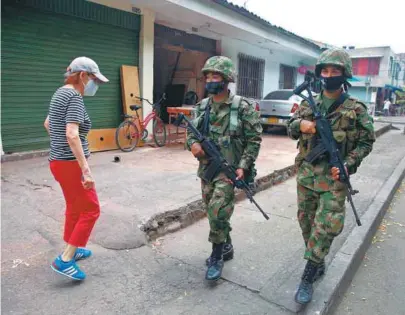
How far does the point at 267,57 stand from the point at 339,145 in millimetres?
11260

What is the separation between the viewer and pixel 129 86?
7.47m

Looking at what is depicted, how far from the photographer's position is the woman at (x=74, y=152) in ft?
7.80

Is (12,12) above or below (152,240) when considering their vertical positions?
above

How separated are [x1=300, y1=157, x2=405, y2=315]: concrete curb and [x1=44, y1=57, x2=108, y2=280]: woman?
170 cm

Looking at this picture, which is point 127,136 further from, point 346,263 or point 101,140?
point 346,263

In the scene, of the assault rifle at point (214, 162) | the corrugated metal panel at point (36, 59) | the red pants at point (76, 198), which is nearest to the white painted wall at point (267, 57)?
the corrugated metal panel at point (36, 59)

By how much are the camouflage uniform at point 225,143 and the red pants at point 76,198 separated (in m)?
0.87

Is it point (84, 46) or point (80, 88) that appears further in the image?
point (84, 46)

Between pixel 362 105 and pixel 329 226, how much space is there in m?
0.88

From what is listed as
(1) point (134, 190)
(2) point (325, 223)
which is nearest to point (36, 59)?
(1) point (134, 190)

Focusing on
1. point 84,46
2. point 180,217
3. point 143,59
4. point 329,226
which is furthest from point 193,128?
point 143,59

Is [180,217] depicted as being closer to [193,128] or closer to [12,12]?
[193,128]

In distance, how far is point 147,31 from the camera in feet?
25.1

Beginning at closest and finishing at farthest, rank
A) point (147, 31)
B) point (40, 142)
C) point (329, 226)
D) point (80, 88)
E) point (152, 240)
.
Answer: point (329, 226) < point (80, 88) < point (152, 240) < point (40, 142) < point (147, 31)
